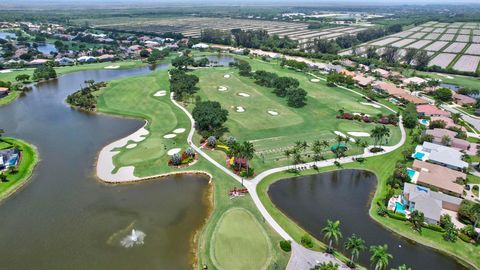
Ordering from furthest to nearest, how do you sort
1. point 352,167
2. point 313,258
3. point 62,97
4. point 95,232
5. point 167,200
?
point 62,97 < point 352,167 < point 167,200 < point 95,232 < point 313,258

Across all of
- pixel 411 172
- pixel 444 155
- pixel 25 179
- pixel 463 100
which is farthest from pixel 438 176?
pixel 25 179

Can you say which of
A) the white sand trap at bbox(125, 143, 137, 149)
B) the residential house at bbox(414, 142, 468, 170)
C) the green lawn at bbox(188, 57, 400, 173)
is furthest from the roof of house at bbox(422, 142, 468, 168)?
the white sand trap at bbox(125, 143, 137, 149)

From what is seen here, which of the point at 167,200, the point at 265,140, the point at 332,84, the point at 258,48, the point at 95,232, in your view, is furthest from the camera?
the point at 258,48

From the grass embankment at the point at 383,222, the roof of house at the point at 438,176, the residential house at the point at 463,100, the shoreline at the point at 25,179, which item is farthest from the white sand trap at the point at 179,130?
the residential house at the point at 463,100

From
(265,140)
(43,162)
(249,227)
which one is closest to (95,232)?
(249,227)

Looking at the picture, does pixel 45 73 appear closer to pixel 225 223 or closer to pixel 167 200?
pixel 167 200

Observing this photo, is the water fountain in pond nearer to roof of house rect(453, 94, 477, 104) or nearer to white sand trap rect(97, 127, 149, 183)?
white sand trap rect(97, 127, 149, 183)

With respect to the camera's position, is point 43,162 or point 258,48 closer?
point 43,162
